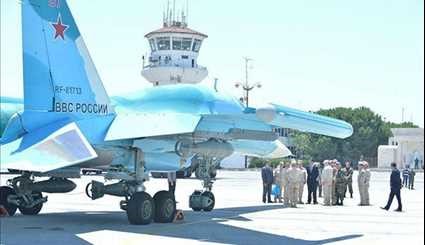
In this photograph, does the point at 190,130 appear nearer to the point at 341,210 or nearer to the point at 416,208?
the point at 341,210

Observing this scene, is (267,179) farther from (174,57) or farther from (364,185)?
Result: (174,57)

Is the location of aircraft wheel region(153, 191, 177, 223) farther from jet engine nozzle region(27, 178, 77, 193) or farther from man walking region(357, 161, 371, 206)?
man walking region(357, 161, 371, 206)

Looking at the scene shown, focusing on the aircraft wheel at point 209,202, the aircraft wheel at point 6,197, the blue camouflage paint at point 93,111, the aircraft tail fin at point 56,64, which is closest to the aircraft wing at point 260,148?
the aircraft wheel at point 209,202

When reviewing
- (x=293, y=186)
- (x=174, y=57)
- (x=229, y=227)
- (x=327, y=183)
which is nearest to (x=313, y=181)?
(x=327, y=183)

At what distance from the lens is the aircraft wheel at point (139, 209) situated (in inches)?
577

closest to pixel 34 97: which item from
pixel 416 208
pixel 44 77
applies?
pixel 44 77

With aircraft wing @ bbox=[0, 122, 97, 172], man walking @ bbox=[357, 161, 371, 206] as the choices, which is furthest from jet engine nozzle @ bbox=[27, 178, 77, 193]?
Result: man walking @ bbox=[357, 161, 371, 206]

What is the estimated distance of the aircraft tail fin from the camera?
13688mm

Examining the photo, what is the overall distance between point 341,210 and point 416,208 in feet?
9.58

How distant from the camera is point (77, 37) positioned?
14398 millimetres

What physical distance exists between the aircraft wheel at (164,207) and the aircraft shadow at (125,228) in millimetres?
413

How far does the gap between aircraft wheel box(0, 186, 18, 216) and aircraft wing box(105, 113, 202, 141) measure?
3.60 meters

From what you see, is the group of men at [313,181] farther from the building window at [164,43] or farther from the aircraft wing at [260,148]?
the building window at [164,43]

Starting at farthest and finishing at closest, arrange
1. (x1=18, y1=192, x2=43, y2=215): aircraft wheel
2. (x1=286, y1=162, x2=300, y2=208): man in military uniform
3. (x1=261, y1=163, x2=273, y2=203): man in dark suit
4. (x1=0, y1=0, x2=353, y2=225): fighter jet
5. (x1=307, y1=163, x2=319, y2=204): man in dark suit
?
(x1=307, y1=163, x2=319, y2=204): man in dark suit, (x1=261, y1=163, x2=273, y2=203): man in dark suit, (x1=286, y1=162, x2=300, y2=208): man in military uniform, (x1=18, y1=192, x2=43, y2=215): aircraft wheel, (x1=0, y1=0, x2=353, y2=225): fighter jet
